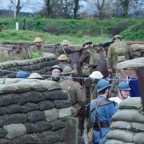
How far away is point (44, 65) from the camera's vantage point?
17.4 metres

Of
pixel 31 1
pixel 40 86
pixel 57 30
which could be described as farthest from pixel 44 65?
pixel 31 1

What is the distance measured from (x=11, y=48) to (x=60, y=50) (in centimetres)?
156

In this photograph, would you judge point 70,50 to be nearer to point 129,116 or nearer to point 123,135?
point 129,116

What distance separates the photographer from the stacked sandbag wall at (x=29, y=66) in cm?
1578

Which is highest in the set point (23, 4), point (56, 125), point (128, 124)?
point (23, 4)

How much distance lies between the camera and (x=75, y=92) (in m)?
12.4

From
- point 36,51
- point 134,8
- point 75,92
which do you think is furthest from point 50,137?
point 134,8

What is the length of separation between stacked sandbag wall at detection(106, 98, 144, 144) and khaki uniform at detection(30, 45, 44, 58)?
9352mm

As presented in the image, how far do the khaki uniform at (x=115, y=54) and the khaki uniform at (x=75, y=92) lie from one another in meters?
4.54

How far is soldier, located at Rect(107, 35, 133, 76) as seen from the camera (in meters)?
17.0

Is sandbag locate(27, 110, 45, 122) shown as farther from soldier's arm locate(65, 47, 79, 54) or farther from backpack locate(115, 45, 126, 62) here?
soldier's arm locate(65, 47, 79, 54)

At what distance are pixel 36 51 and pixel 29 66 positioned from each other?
1683 millimetres

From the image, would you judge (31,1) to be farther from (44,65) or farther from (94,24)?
(44,65)

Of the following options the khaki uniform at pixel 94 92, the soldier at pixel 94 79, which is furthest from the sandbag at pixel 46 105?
the soldier at pixel 94 79
